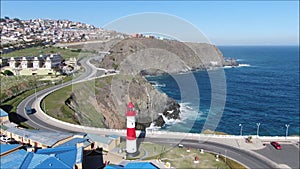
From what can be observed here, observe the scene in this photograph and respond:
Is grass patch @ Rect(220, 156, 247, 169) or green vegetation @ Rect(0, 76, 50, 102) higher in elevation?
green vegetation @ Rect(0, 76, 50, 102)

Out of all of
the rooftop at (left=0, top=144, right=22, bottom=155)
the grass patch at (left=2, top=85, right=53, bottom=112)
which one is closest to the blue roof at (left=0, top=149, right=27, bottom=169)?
the rooftop at (left=0, top=144, right=22, bottom=155)

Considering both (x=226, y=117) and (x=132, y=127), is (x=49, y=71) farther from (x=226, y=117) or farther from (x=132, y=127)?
(x=132, y=127)

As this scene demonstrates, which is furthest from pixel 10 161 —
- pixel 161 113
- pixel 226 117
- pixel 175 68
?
pixel 175 68

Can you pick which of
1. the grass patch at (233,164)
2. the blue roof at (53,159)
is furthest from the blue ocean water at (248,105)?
the blue roof at (53,159)

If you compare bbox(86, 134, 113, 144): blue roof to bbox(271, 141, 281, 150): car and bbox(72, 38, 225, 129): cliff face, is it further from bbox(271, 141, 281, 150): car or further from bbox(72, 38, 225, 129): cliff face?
bbox(72, 38, 225, 129): cliff face

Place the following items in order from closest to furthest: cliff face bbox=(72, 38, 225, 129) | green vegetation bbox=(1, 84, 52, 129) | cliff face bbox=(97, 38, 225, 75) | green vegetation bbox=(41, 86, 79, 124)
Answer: green vegetation bbox=(1, 84, 52, 129) → green vegetation bbox=(41, 86, 79, 124) → cliff face bbox=(72, 38, 225, 129) → cliff face bbox=(97, 38, 225, 75)

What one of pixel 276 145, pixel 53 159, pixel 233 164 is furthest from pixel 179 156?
pixel 53 159
